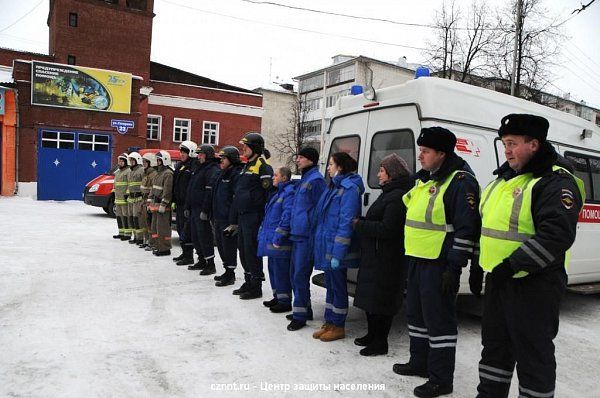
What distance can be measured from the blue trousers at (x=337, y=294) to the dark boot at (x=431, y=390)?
1.26 metres

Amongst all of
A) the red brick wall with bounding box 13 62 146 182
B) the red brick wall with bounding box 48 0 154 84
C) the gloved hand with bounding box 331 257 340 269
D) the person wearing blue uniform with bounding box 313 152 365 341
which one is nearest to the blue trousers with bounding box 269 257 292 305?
the person wearing blue uniform with bounding box 313 152 365 341

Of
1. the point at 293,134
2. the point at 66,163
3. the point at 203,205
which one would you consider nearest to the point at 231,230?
the point at 203,205

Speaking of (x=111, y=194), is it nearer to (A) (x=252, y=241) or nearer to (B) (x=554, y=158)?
(A) (x=252, y=241)

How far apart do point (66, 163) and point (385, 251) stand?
68.8 ft

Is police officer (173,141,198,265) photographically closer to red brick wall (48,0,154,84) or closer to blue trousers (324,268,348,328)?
blue trousers (324,268,348,328)

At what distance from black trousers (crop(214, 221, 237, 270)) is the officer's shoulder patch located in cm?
476

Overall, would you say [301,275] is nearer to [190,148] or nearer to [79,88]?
[190,148]

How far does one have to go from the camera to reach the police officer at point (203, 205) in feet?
24.5

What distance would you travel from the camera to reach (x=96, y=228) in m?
12.4

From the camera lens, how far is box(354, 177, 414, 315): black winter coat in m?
4.10

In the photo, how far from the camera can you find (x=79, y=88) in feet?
72.0

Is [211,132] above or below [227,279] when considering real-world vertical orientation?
above

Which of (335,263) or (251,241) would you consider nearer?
(335,263)

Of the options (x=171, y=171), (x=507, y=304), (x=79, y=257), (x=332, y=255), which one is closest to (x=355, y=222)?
(x=332, y=255)
